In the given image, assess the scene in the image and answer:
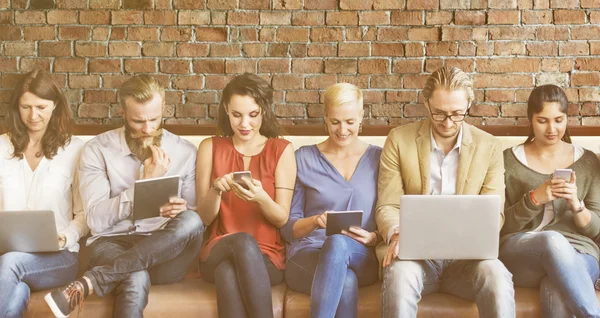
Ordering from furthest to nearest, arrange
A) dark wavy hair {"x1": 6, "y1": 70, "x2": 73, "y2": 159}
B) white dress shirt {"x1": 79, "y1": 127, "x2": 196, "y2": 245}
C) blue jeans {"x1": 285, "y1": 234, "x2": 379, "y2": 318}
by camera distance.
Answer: dark wavy hair {"x1": 6, "y1": 70, "x2": 73, "y2": 159}, white dress shirt {"x1": 79, "y1": 127, "x2": 196, "y2": 245}, blue jeans {"x1": 285, "y1": 234, "x2": 379, "y2": 318}

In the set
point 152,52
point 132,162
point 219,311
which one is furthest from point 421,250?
point 152,52

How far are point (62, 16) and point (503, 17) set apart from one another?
7.06 ft

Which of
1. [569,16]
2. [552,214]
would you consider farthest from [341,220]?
[569,16]

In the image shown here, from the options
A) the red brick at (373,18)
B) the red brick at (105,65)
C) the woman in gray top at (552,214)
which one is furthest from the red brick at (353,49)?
the red brick at (105,65)

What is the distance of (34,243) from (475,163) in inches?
67.2

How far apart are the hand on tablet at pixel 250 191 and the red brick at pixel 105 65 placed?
44.1 inches

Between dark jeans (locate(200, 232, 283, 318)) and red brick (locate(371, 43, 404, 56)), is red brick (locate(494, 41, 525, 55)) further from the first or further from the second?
dark jeans (locate(200, 232, 283, 318))

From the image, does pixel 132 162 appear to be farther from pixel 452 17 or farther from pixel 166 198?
pixel 452 17

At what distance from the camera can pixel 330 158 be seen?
111 inches

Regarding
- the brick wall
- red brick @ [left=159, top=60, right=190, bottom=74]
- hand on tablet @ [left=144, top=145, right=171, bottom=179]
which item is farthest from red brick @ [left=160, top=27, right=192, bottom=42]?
hand on tablet @ [left=144, top=145, right=171, bottom=179]

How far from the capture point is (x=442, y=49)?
326 centimetres

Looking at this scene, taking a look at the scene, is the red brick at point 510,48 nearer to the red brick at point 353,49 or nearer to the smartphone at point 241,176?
the red brick at point 353,49

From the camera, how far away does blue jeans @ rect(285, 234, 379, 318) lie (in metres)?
2.31

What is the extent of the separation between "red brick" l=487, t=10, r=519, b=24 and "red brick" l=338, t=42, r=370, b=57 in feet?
1.99
